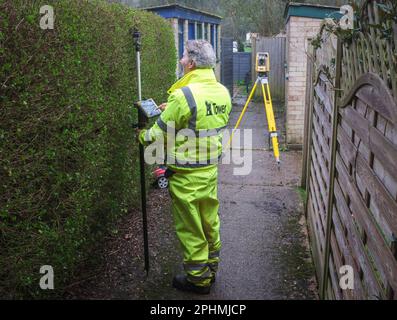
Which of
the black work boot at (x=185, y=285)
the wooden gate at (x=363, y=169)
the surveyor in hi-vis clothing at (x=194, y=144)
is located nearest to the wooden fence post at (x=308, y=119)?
the wooden gate at (x=363, y=169)

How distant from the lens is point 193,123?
3.80 metres

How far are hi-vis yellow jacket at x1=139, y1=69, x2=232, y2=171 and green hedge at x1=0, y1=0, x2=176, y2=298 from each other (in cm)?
60

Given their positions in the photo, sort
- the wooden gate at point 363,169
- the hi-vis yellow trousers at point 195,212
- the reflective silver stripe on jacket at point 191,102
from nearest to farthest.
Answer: the wooden gate at point 363,169, the reflective silver stripe on jacket at point 191,102, the hi-vis yellow trousers at point 195,212

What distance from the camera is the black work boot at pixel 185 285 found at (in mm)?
4039

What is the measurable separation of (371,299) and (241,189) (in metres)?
4.87

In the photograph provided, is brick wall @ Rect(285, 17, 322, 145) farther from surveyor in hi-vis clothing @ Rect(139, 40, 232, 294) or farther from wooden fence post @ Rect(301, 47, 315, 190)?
surveyor in hi-vis clothing @ Rect(139, 40, 232, 294)

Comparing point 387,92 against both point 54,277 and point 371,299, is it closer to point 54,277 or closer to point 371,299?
point 371,299

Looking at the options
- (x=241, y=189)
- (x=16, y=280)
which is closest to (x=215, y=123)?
(x=16, y=280)

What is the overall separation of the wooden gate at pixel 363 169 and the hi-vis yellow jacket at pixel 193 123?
3.14 feet

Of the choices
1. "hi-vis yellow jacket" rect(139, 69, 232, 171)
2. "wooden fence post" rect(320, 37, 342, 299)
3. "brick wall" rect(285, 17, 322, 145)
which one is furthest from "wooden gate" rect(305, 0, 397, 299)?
"brick wall" rect(285, 17, 322, 145)

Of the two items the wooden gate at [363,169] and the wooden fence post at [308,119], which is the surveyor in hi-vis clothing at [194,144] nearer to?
the wooden gate at [363,169]

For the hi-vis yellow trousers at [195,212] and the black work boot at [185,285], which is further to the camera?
the black work boot at [185,285]

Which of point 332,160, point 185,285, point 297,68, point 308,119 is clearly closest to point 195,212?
point 185,285

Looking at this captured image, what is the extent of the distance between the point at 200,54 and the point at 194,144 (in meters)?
0.76
